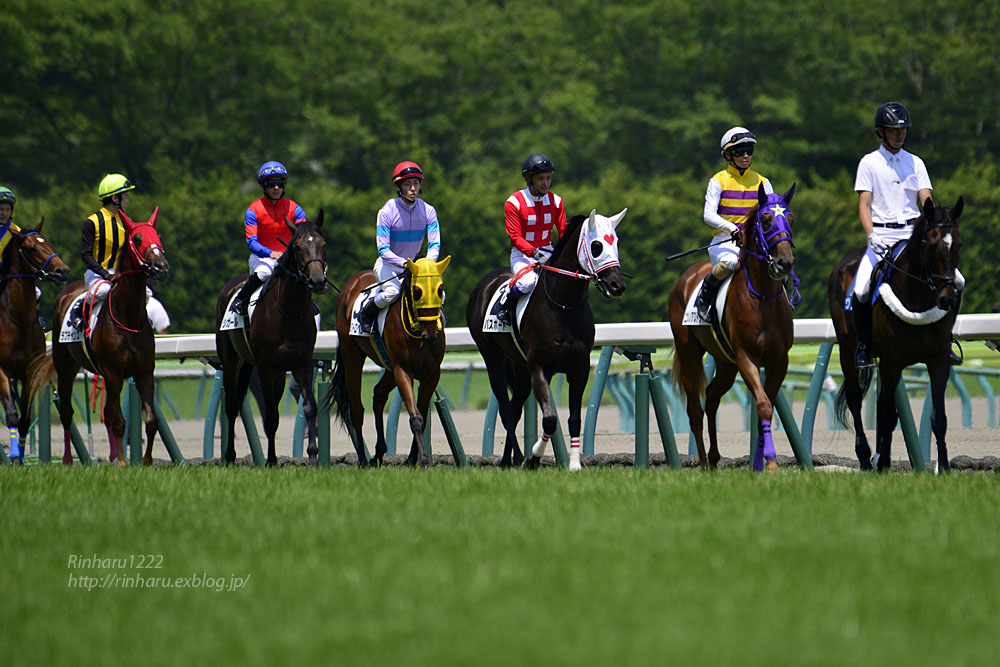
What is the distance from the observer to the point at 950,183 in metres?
32.8

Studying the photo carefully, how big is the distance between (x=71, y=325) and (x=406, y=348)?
11.7 ft

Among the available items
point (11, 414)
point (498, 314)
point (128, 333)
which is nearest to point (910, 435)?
point (498, 314)

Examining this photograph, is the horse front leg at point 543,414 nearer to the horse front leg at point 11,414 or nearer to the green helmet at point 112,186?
the green helmet at point 112,186

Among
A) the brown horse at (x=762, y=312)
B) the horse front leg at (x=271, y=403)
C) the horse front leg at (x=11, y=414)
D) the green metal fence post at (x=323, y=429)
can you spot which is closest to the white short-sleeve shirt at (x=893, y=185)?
the brown horse at (x=762, y=312)

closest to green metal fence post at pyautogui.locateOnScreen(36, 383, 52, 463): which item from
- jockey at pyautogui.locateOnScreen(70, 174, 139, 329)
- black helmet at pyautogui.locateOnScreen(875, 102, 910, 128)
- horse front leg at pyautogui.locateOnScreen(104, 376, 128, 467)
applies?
jockey at pyautogui.locateOnScreen(70, 174, 139, 329)

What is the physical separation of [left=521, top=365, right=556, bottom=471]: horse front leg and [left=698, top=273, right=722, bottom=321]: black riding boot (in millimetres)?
1224

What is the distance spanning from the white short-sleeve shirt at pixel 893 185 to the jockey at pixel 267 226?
4.55 m

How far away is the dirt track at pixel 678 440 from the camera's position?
13547 mm

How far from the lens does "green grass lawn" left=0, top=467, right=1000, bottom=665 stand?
4414 millimetres

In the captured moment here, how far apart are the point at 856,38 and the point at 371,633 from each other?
3324 cm

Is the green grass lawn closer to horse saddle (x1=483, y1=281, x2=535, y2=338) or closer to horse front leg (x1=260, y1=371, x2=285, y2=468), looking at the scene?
horse saddle (x1=483, y1=281, x2=535, y2=338)

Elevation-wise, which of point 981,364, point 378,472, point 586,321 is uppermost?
point 586,321

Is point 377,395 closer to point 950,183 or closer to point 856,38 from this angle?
point 950,183

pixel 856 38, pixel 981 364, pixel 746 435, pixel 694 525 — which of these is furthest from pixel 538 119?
pixel 694 525
